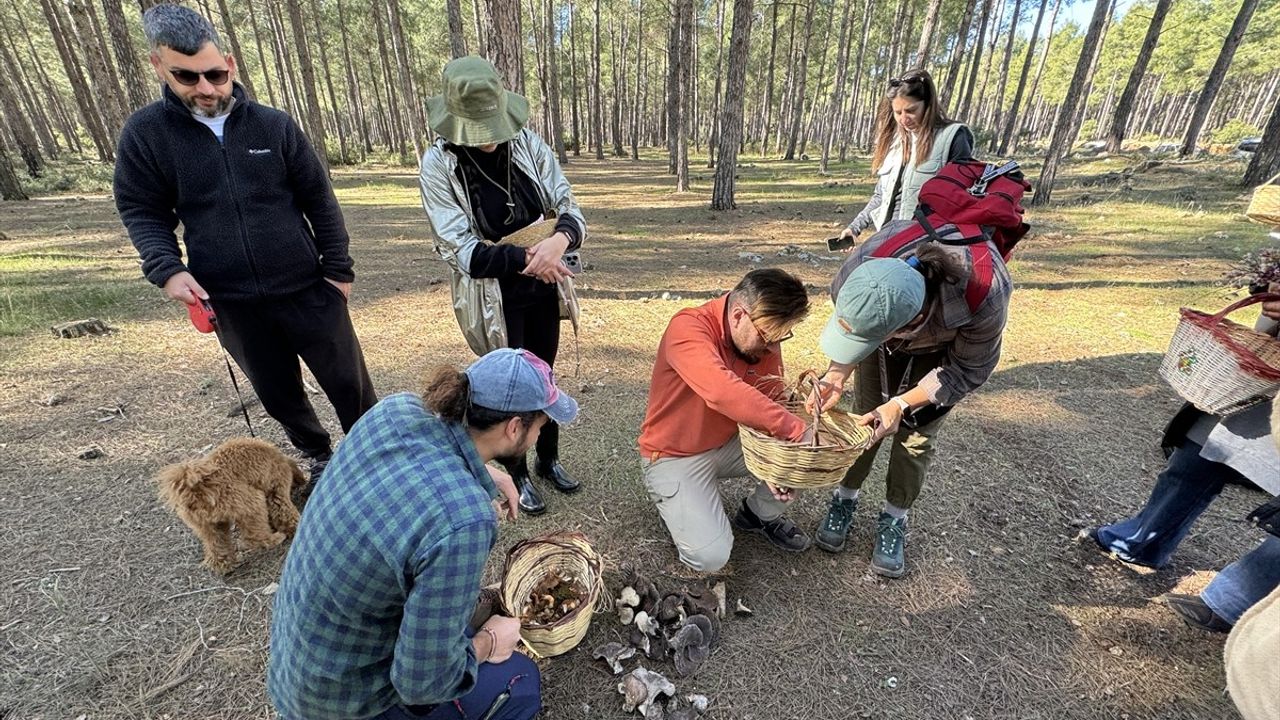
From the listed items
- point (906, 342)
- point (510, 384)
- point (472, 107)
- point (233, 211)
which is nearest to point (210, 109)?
point (233, 211)

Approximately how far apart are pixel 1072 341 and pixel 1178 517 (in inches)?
141

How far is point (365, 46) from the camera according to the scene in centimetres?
2992

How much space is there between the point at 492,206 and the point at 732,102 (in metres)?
10.6

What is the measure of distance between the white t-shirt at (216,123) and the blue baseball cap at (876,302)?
279 cm

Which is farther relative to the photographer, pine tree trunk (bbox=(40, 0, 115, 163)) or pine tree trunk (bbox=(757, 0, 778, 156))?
pine tree trunk (bbox=(757, 0, 778, 156))

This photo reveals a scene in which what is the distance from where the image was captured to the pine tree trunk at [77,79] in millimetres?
16391

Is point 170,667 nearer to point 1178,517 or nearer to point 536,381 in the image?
point 536,381

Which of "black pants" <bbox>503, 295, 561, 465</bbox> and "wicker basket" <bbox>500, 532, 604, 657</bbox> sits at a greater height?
"black pants" <bbox>503, 295, 561, 465</bbox>

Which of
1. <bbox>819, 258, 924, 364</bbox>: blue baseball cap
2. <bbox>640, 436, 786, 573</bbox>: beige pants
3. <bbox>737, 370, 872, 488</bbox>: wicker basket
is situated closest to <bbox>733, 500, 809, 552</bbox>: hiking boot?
<bbox>640, 436, 786, 573</bbox>: beige pants

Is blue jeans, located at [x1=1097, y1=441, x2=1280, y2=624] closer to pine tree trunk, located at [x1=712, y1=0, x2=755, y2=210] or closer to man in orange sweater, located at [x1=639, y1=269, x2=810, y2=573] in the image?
man in orange sweater, located at [x1=639, y1=269, x2=810, y2=573]

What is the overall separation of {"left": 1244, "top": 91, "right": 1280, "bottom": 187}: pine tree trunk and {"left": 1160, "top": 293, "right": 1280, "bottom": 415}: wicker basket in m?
15.1

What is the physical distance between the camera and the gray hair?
7.17ft

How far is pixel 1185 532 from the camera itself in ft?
8.69

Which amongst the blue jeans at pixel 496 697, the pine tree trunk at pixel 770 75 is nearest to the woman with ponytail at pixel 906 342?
the blue jeans at pixel 496 697
